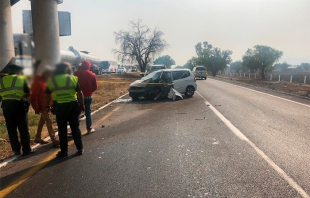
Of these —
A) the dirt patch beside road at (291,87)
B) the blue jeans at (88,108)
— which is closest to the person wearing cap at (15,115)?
Answer: the blue jeans at (88,108)

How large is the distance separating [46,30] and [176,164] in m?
4.45

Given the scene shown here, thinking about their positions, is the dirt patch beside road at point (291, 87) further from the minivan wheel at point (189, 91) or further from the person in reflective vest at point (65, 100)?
the person in reflective vest at point (65, 100)

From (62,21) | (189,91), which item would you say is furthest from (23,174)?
(189,91)

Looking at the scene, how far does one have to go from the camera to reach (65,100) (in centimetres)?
376

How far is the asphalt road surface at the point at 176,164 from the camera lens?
4.13 meters

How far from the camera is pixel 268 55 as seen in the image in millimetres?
48219

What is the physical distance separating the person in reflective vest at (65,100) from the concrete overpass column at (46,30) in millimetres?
42

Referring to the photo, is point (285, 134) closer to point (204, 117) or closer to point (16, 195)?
point (204, 117)

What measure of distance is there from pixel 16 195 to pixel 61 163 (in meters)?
1.34

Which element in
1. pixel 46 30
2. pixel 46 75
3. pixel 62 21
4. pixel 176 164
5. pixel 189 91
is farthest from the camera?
pixel 189 91

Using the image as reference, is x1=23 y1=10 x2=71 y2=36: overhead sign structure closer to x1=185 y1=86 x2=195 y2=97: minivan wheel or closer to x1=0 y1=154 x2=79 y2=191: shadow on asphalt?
x1=0 y1=154 x2=79 y2=191: shadow on asphalt

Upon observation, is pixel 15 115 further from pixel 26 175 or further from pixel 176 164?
pixel 176 164

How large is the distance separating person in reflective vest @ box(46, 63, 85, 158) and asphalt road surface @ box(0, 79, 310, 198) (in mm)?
521

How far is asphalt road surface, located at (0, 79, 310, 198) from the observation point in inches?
163
